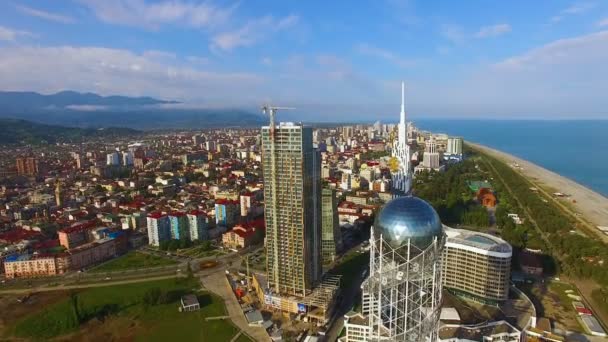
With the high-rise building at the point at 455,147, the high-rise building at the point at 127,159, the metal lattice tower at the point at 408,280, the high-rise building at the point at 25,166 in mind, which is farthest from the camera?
the high-rise building at the point at 455,147

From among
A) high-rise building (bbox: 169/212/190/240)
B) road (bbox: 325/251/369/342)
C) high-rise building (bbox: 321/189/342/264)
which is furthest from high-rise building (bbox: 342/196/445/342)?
high-rise building (bbox: 169/212/190/240)

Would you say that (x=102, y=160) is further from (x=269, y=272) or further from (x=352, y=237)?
(x=269, y=272)

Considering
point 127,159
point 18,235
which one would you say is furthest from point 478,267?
point 127,159

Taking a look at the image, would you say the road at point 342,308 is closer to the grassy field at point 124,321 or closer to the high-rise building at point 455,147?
the grassy field at point 124,321

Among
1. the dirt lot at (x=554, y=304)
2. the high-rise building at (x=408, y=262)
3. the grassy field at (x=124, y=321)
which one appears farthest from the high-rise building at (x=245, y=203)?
the high-rise building at (x=408, y=262)

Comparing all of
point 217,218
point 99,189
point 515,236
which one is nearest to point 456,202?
point 515,236

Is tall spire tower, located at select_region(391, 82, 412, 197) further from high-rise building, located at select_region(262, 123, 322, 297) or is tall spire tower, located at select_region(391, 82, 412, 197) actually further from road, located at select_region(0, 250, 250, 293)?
road, located at select_region(0, 250, 250, 293)

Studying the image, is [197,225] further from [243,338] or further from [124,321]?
[243,338]
